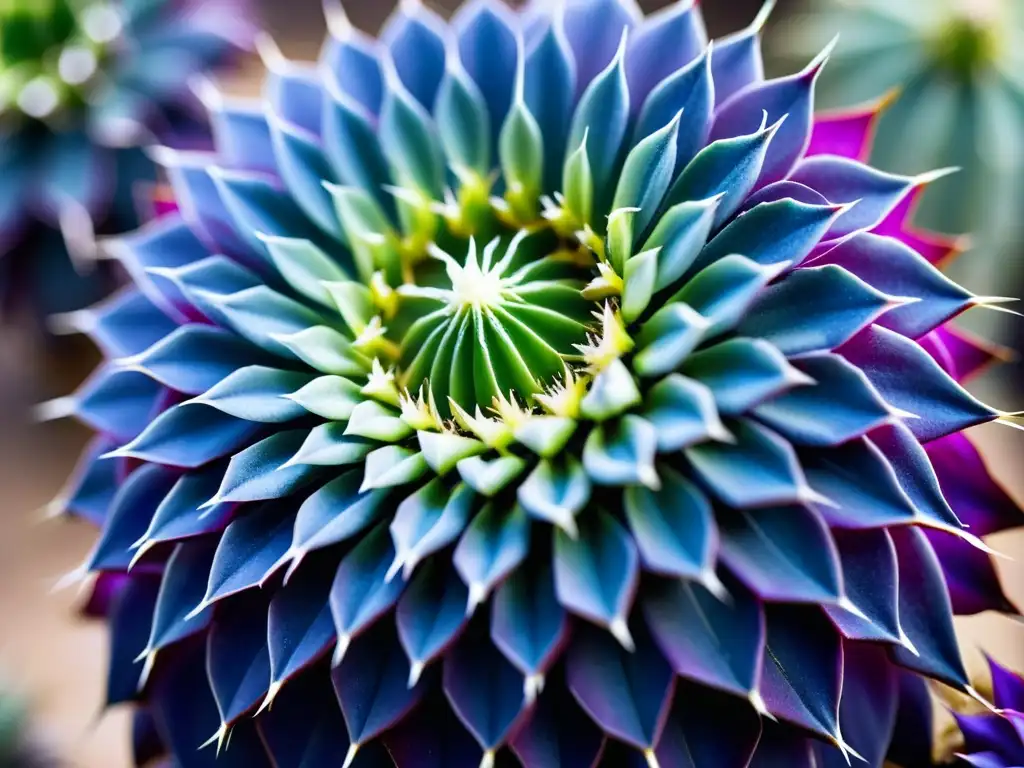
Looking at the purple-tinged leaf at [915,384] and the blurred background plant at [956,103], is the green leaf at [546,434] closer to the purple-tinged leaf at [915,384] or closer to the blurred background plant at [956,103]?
the purple-tinged leaf at [915,384]

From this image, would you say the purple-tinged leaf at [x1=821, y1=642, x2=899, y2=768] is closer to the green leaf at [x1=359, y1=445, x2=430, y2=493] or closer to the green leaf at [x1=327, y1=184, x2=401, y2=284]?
the green leaf at [x1=359, y1=445, x2=430, y2=493]

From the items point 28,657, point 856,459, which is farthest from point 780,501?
point 28,657

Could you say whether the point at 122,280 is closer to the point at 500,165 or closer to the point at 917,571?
the point at 500,165

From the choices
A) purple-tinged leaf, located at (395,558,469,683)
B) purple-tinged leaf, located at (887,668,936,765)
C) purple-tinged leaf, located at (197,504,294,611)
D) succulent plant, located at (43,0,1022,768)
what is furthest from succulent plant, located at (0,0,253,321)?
purple-tinged leaf, located at (887,668,936,765)

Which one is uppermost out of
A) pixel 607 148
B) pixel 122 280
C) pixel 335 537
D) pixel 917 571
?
pixel 122 280

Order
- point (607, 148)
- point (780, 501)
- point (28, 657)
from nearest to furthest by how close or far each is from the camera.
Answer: point (780, 501) → point (607, 148) → point (28, 657)

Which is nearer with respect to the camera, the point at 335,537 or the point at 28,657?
the point at 335,537
